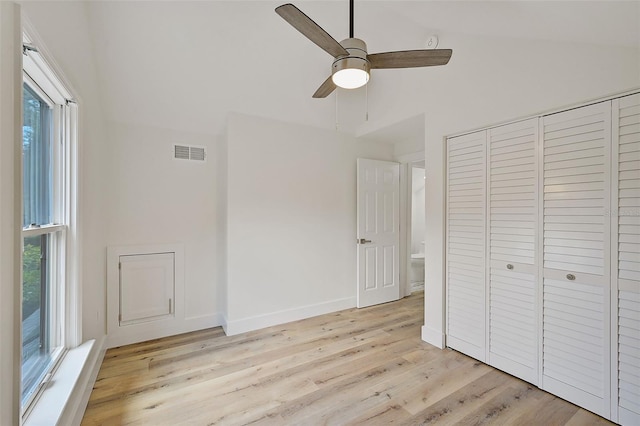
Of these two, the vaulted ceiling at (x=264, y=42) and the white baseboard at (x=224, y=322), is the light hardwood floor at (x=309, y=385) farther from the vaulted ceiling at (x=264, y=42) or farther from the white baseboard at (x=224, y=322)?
the vaulted ceiling at (x=264, y=42)

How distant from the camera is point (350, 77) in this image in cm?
161

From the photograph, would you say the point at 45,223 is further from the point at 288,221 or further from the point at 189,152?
the point at 288,221

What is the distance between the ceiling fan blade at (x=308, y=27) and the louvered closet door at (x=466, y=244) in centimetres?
158

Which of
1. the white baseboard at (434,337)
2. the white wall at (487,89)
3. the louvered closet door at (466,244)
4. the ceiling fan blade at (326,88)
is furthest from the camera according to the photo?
the white baseboard at (434,337)

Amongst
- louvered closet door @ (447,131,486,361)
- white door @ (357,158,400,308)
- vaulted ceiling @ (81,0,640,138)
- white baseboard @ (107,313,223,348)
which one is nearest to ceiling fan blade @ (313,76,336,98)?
vaulted ceiling @ (81,0,640,138)

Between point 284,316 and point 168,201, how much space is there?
72.1 inches

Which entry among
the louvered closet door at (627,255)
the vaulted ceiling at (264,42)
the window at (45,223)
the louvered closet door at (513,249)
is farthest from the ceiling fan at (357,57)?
the window at (45,223)

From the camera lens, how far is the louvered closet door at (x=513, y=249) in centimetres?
210

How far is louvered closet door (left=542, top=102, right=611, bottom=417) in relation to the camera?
1.76 m

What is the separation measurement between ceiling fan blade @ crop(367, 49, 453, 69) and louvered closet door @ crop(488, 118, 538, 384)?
3.52ft

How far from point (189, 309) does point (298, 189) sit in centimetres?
184

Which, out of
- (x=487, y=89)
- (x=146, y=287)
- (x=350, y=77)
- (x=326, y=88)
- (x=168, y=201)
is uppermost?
(x=487, y=89)

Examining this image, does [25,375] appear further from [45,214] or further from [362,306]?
[362,306]

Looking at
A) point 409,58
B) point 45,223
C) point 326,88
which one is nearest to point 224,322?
point 45,223
